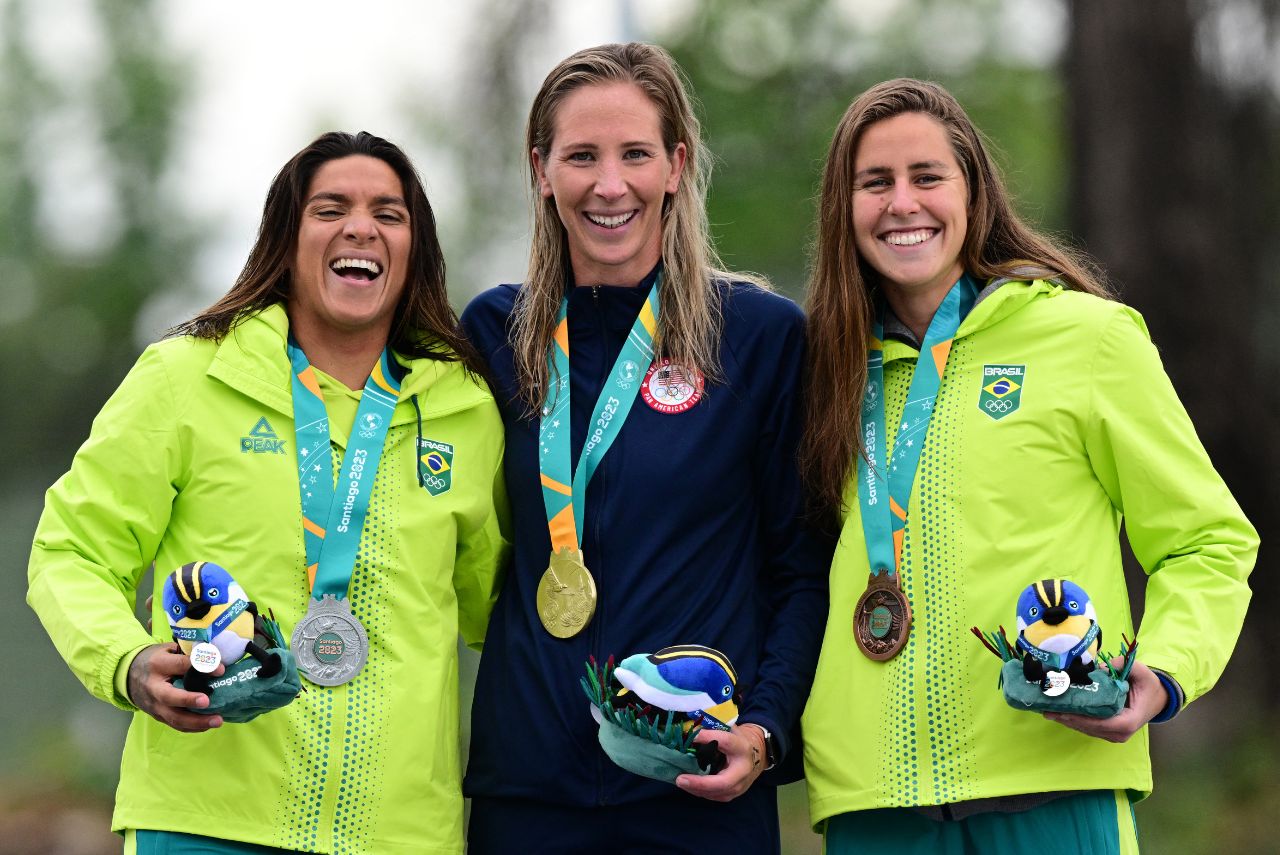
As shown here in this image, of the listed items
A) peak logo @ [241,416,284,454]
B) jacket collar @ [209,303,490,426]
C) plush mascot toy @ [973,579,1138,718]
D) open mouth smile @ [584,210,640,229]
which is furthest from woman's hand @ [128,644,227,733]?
plush mascot toy @ [973,579,1138,718]

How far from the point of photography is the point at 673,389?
3900mm

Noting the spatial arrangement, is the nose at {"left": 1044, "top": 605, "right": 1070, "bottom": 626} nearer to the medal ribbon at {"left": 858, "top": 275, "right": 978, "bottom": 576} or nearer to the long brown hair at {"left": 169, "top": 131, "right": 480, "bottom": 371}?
the medal ribbon at {"left": 858, "top": 275, "right": 978, "bottom": 576}

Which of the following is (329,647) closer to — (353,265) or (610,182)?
(353,265)

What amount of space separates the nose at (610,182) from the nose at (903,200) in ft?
2.11

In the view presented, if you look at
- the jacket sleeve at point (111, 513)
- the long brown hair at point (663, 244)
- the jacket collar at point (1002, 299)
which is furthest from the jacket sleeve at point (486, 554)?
the jacket collar at point (1002, 299)

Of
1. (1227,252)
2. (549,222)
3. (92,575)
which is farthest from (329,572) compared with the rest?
(1227,252)

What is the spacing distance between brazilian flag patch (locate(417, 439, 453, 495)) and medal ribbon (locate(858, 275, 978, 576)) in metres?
0.96

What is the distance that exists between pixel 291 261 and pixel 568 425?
781 mm

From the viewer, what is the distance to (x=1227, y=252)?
841 cm

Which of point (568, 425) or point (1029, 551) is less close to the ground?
point (568, 425)

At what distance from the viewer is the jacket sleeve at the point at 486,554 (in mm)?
3943

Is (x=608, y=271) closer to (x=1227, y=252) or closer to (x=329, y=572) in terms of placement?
(x=329, y=572)

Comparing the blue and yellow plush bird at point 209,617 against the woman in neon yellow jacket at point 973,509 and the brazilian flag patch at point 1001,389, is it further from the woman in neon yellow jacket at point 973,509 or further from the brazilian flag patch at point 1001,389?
the brazilian flag patch at point 1001,389

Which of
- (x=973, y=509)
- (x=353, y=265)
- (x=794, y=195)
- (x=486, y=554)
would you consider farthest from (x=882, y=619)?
(x=794, y=195)
